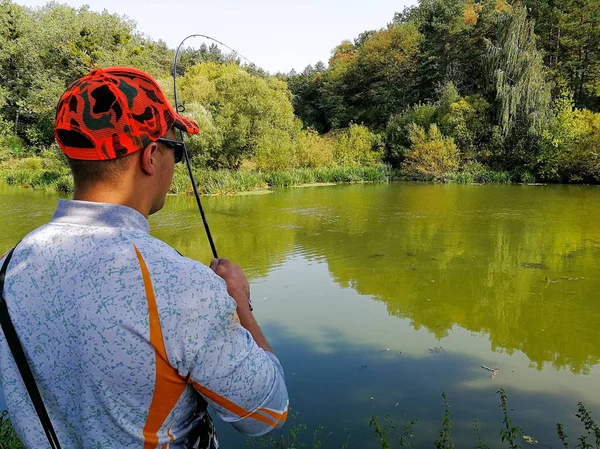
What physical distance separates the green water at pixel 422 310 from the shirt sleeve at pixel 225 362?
2.26 m

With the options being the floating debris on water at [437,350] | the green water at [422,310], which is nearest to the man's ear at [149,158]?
the green water at [422,310]

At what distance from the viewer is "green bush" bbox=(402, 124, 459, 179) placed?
77.3 feet

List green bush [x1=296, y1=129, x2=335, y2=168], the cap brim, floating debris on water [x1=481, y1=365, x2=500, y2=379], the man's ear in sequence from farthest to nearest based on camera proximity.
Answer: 1. green bush [x1=296, y1=129, x2=335, y2=168]
2. floating debris on water [x1=481, y1=365, x2=500, y2=379]
3. the cap brim
4. the man's ear

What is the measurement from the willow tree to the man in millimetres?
24071

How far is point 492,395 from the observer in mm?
3412

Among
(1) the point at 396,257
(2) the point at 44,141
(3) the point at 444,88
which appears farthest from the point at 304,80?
(1) the point at 396,257

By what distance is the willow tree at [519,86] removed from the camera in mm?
22047

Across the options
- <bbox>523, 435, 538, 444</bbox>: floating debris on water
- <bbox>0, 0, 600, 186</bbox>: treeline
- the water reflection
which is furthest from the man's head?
<bbox>0, 0, 600, 186</bbox>: treeline

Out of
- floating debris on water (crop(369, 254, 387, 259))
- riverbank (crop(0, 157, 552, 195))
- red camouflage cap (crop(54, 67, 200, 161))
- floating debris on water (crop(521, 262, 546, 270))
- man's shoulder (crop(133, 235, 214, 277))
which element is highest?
red camouflage cap (crop(54, 67, 200, 161))

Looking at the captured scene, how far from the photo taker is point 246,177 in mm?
19250

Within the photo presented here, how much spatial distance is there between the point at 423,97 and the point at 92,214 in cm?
3429

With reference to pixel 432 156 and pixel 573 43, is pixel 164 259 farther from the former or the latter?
pixel 573 43

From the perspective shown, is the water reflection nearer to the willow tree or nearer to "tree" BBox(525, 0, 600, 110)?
the willow tree

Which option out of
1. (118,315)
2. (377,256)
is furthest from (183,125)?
(377,256)
